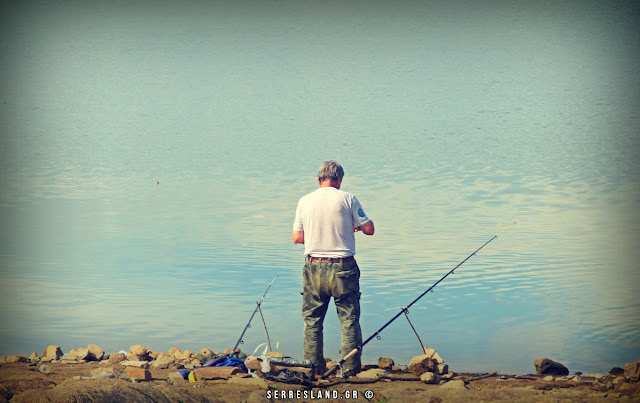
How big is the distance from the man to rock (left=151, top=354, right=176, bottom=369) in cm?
139

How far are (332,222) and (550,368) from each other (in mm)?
2657

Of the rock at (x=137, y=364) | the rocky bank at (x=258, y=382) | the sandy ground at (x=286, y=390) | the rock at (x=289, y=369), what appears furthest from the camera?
the rock at (x=137, y=364)

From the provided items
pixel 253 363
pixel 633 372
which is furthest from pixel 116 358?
pixel 633 372

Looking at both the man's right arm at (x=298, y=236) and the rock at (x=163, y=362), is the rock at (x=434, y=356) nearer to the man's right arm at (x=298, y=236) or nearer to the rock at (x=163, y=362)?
the man's right arm at (x=298, y=236)

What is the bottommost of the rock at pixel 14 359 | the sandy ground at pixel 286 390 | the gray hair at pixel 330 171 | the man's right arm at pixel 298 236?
the sandy ground at pixel 286 390

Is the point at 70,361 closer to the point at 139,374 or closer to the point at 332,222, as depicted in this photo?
the point at 139,374

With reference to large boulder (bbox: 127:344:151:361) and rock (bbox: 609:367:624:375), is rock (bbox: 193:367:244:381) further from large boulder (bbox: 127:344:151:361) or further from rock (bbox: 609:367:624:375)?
rock (bbox: 609:367:624:375)

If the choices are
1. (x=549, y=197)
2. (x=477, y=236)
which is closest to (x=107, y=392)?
(x=477, y=236)

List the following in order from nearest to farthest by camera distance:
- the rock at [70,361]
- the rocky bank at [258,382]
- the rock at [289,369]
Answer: the rocky bank at [258,382] → the rock at [289,369] → the rock at [70,361]

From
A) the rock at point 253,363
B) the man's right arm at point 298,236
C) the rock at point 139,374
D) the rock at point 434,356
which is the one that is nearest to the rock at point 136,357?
the rock at point 253,363

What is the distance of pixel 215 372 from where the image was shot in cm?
780

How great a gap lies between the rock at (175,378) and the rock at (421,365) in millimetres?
2116

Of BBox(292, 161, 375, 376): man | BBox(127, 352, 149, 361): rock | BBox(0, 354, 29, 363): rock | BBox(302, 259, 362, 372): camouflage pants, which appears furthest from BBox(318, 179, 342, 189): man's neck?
BBox(0, 354, 29, 363): rock

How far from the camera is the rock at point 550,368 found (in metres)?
9.01
